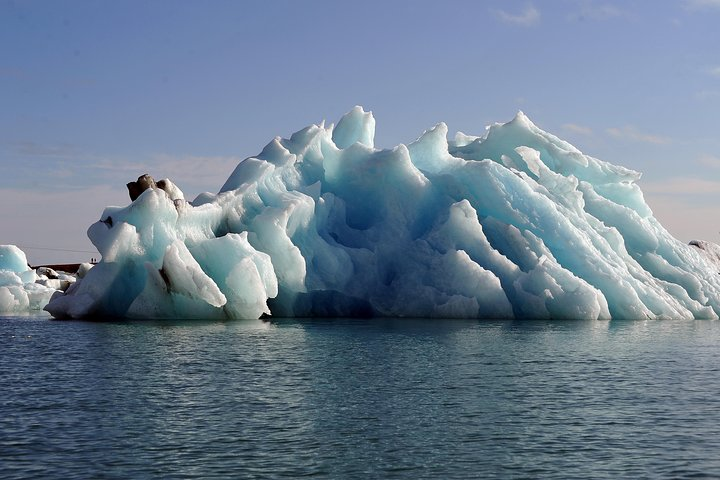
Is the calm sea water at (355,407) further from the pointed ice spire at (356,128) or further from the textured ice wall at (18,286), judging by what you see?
the textured ice wall at (18,286)

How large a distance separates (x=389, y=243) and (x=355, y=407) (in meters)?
21.0

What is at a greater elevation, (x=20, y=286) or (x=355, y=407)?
(x=20, y=286)

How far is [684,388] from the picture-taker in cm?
1827

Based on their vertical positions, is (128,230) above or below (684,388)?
above

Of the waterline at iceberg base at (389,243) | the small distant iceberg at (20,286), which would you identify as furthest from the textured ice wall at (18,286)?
the waterline at iceberg base at (389,243)

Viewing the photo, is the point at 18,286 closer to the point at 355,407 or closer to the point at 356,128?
the point at 356,128

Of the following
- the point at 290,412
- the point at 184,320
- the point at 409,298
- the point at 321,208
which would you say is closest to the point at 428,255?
the point at 409,298

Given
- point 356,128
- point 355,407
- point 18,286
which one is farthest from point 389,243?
point 18,286

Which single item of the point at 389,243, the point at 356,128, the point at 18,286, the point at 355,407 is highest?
the point at 356,128

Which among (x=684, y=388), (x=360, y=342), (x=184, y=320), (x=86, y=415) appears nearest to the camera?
(x=86, y=415)

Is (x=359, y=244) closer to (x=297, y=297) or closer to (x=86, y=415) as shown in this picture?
(x=297, y=297)

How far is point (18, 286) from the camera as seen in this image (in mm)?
48562

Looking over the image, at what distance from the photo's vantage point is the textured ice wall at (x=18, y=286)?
47.6 metres

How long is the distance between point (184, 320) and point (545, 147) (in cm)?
1812
